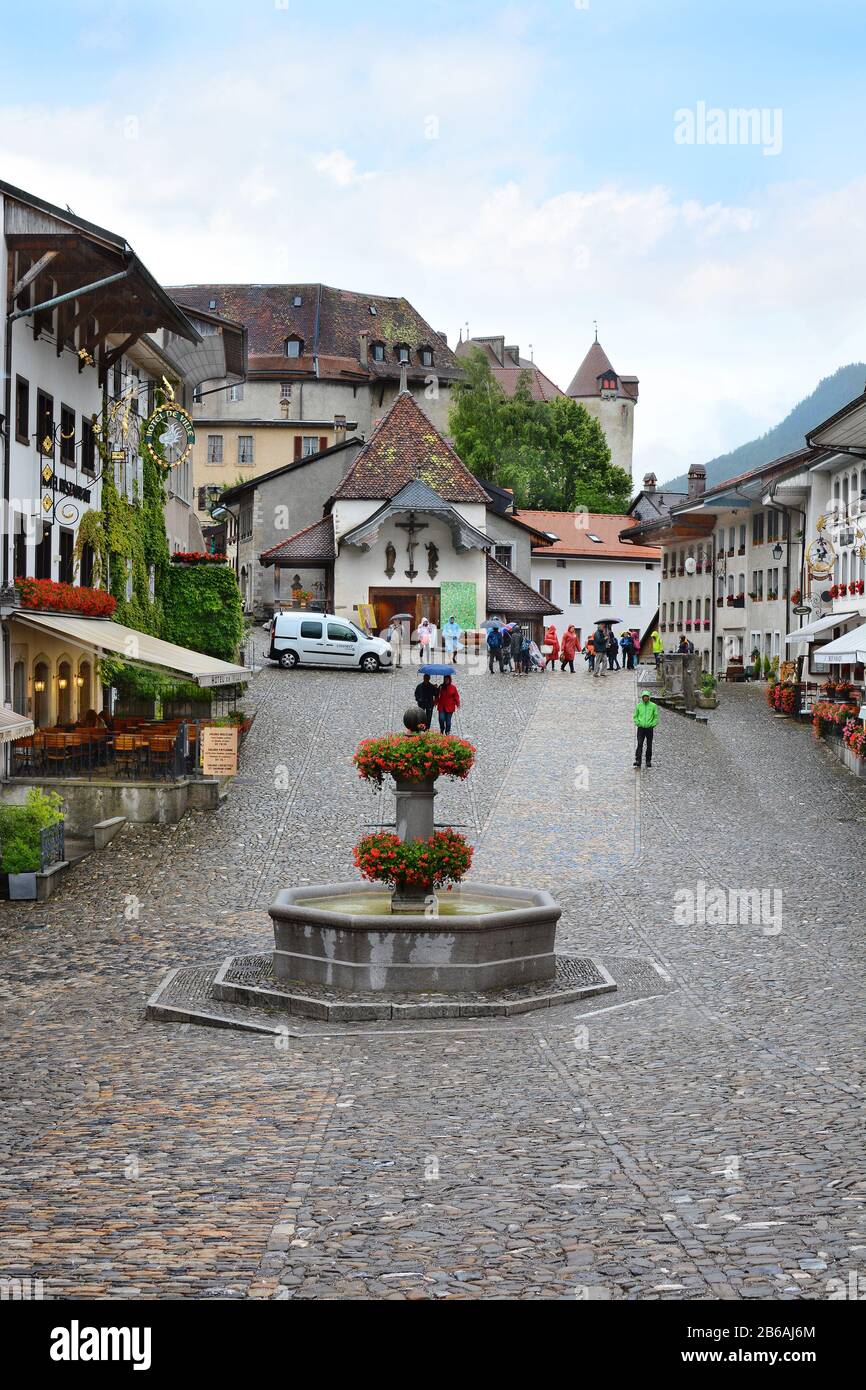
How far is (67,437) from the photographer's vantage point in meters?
32.6

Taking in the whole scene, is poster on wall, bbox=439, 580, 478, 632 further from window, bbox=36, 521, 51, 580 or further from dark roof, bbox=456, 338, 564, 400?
dark roof, bbox=456, 338, 564, 400

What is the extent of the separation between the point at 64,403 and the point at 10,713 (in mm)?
11232

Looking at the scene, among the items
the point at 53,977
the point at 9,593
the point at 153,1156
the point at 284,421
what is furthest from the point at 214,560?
the point at 284,421

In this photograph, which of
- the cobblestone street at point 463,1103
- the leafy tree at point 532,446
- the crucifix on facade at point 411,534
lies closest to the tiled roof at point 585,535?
the leafy tree at point 532,446

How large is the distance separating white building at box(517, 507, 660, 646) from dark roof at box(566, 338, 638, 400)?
4450cm

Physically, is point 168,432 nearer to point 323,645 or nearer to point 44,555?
point 44,555

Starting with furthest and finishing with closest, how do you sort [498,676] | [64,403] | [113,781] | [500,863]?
[498,676] < [64,403] < [113,781] < [500,863]

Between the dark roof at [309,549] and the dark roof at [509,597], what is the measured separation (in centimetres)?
653

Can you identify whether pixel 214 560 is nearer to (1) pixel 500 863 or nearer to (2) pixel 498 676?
(2) pixel 498 676

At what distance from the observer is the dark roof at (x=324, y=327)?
10062 cm

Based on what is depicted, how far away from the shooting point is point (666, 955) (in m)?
17.5

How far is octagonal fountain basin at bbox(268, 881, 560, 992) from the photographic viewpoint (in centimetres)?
1524

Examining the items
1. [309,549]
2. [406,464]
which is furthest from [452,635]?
[406,464]

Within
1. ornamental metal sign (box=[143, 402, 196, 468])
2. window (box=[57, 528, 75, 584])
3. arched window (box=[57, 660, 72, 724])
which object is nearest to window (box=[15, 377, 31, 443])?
window (box=[57, 528, 75, 584])
